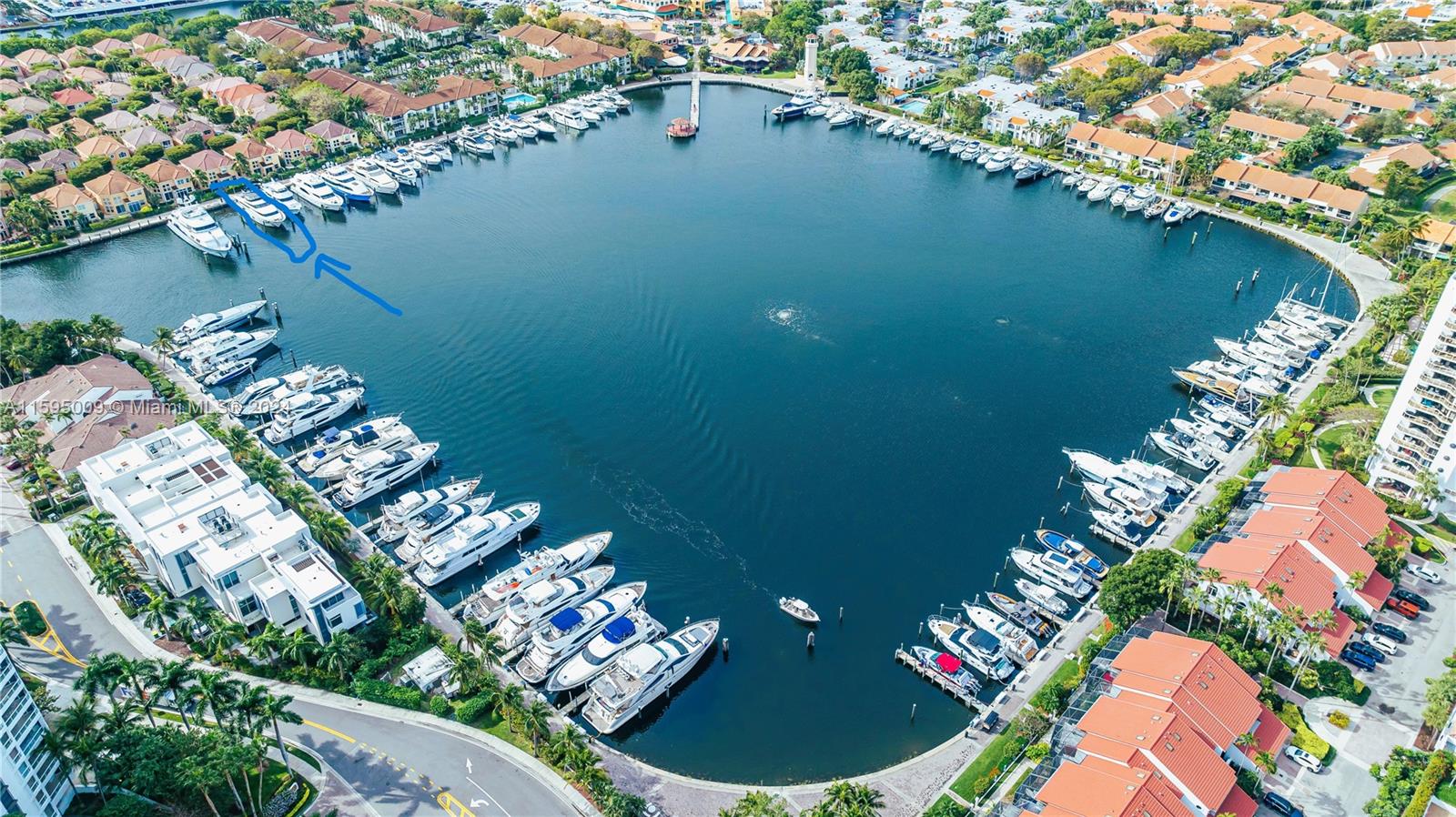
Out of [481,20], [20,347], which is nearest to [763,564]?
[20,347]

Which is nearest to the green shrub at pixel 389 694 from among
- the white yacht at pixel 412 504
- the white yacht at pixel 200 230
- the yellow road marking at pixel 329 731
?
the yellow road marking at pixel 329 731

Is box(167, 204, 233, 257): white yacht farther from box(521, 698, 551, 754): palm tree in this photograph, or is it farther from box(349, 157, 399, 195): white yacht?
box(521, 698, 551, 754): palm tree

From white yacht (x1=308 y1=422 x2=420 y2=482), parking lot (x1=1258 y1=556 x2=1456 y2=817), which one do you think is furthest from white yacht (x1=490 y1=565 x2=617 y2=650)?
parking lot (x1=1258 y1=556 x2=1456 y2=817)

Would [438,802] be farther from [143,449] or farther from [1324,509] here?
[1324,509]

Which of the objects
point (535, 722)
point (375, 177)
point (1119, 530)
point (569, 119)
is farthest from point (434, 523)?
point (569, 119)

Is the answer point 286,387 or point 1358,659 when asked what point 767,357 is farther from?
point 1358,659
